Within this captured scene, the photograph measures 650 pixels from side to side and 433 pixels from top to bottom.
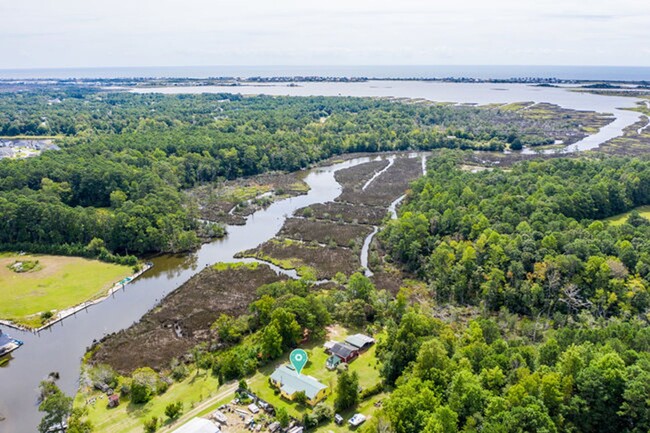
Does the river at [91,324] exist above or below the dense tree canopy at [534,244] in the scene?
below

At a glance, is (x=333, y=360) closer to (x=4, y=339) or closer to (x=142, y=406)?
(x=142, y=406)

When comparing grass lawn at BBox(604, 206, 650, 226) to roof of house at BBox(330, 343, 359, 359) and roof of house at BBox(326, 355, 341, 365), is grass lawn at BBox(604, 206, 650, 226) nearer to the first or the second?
roof of house at BBox(330, 343, 359, 359)

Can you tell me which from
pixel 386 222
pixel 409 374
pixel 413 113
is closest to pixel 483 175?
pixel 386 222

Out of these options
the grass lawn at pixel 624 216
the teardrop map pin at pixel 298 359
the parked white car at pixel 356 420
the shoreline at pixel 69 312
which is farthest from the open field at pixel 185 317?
the grass lawn at pixel 624 216

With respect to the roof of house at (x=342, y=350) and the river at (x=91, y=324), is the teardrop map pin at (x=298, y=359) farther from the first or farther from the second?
the river at (x=91, y=324)

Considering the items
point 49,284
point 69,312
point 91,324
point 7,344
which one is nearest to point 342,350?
point 91,324
